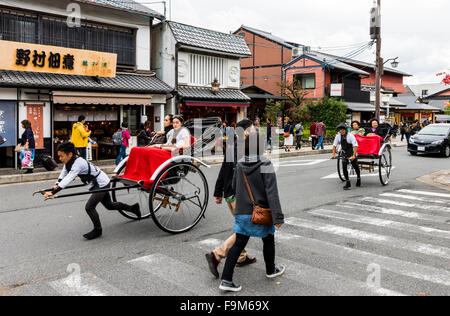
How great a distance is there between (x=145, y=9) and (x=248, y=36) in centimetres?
2063

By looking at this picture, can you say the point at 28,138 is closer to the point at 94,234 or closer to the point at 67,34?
the point at 67,34

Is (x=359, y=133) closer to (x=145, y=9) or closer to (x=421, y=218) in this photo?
(x=421, y=218)

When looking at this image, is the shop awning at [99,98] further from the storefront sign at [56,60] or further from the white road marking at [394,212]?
the white road marking at [394,212]

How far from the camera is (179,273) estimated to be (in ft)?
15.4

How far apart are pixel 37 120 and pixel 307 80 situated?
1094 inches

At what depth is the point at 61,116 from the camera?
15.8 m

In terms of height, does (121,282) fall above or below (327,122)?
below

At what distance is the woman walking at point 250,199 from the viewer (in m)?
4.19

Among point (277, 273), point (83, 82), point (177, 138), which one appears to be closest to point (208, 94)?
point (83, 82)

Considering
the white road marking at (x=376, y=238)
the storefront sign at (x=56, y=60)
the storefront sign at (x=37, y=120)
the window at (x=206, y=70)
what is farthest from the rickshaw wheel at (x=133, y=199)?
the window at (x=206, y=70)

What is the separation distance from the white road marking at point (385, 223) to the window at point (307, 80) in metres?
30.5

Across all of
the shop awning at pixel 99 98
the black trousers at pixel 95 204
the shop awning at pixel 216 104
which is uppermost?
the shop awning at pixel 216 104

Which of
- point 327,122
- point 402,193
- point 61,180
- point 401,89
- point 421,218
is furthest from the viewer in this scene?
point 401,89

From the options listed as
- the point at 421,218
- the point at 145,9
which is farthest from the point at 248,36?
the point at 421,218
